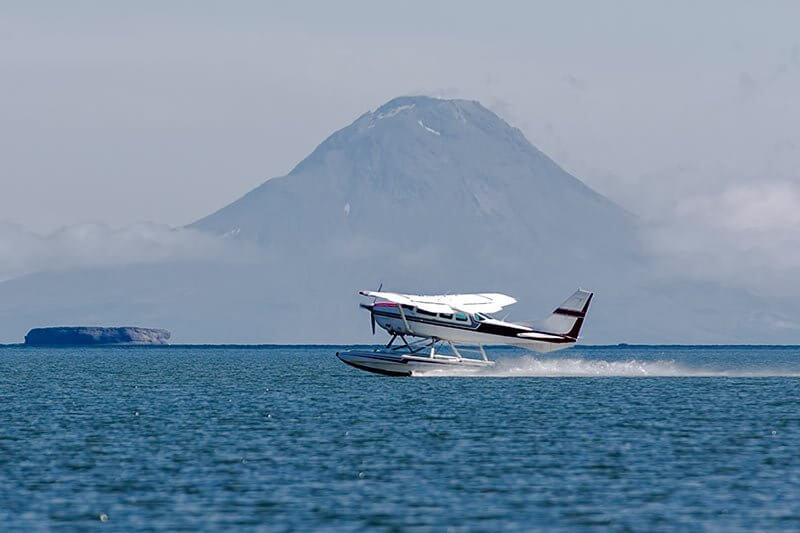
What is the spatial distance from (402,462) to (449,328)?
Result: 48.0 m

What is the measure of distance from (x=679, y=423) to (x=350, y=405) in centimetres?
1809

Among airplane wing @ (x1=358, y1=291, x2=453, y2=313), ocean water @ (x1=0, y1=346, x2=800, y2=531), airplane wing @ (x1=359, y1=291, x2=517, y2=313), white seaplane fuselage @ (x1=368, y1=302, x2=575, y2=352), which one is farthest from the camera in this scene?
airplane wing @ (x1=359, y1=291, x2=517, y2=313)

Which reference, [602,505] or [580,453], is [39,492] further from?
[580,453]

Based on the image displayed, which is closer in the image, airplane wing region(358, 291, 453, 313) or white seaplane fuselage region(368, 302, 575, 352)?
white seaplane fuselage region(368, 302, 575, 352)

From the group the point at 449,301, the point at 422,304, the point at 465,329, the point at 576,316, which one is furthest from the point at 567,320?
the point at 422,304

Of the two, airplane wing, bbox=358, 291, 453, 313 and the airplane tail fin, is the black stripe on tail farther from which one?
airplane wing, bbox=358, 291, 453, 313

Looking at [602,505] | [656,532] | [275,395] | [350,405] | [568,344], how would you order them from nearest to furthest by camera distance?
[656,532] → [602,505] → [350,405] → [275,395] → [568,344]

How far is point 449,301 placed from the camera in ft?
315

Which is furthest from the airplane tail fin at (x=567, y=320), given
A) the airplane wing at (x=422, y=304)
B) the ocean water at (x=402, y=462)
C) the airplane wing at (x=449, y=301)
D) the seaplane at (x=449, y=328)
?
the ocean water at (x=402, y=462)

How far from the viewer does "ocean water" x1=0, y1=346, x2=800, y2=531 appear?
3403 cm

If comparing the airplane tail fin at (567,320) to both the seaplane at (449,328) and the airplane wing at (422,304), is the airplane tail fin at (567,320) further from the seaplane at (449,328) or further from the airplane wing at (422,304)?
the airplane wing at (422,304)

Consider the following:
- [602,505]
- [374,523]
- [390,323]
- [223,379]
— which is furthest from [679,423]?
[223,379]

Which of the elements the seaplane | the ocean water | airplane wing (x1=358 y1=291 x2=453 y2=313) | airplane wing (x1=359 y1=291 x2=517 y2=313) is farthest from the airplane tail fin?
the ocean water

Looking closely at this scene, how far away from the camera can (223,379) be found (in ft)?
381
